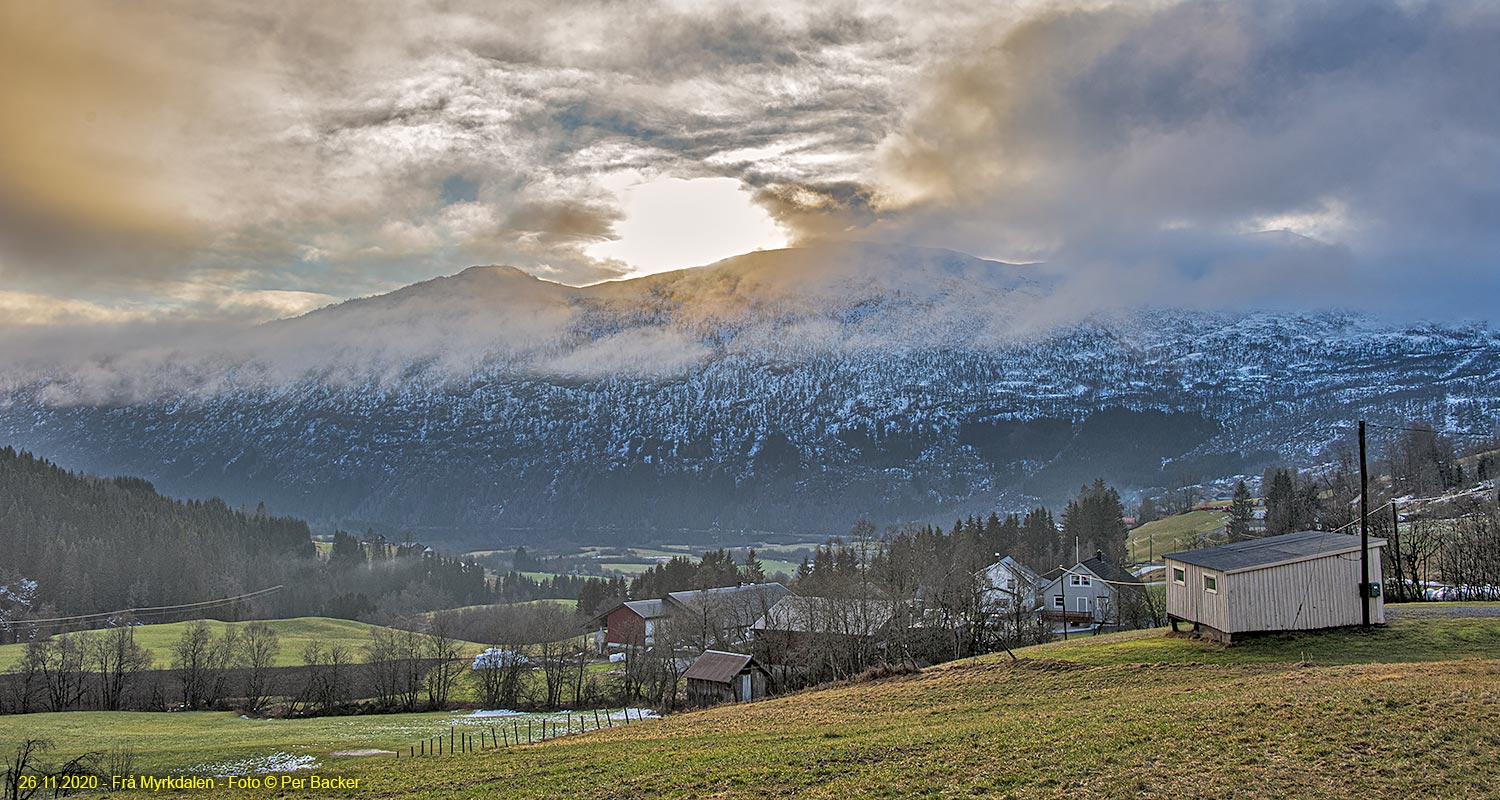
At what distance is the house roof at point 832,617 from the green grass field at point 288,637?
55.6m

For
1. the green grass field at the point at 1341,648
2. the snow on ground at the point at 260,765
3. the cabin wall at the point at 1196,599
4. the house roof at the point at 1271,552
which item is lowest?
the snow on ground at the point at 260,765

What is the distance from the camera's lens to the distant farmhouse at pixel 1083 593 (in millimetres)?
102438

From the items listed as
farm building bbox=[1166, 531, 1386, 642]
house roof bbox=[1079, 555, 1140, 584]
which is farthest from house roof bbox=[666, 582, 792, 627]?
farm building bbox=[1166, 531, 1386, 642]

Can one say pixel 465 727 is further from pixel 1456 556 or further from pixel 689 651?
pixel 1456 556

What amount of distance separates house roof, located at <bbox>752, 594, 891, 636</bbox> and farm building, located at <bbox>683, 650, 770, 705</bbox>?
6947 millimetres

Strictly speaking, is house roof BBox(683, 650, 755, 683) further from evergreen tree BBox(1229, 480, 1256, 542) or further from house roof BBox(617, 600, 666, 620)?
evergreen tree BBox(1229, 480, 1256, 542)

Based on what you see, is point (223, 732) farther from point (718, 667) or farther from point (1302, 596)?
point (1302, 596)

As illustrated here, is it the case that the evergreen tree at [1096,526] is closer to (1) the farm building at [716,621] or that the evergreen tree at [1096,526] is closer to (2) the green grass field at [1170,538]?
(2) the green grass field at [1170,538]

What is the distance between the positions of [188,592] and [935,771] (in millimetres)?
188246

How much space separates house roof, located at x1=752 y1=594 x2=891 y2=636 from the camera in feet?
241

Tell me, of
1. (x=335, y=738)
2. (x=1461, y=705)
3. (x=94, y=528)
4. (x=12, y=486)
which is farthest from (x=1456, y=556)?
(x=12, y=486)

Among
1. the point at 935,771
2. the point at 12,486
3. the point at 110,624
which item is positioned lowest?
the point at 110,624

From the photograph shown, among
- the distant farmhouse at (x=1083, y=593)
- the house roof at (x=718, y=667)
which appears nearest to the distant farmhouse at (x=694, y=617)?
the house roof at (x=718, y=667)

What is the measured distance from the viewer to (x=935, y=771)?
24.8 meters
